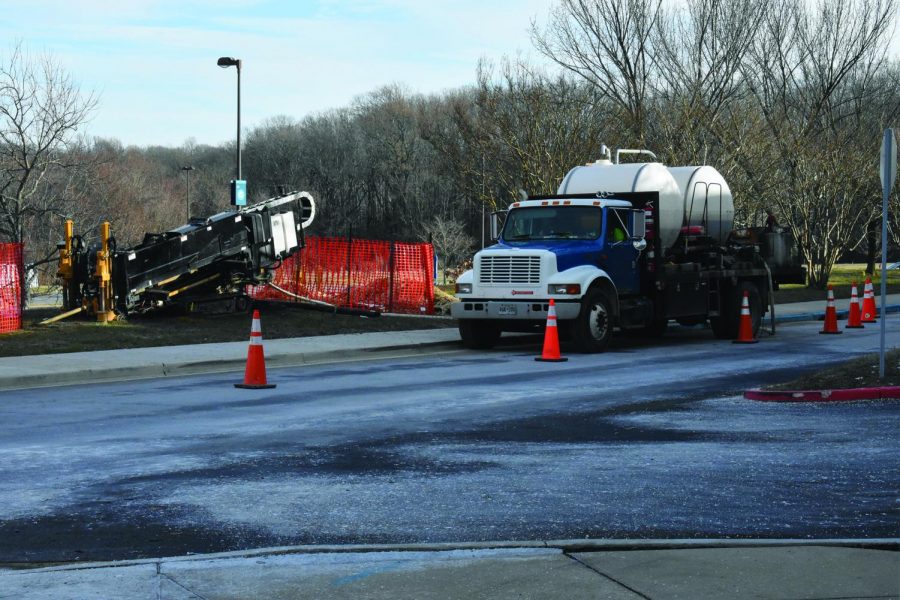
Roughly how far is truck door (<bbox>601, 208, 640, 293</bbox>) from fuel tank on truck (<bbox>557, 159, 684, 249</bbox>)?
786 millimetres

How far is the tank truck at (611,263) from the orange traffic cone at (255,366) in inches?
241

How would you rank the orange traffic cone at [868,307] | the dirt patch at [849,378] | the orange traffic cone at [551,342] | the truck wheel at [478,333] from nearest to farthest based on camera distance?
1. the dirt patch at [849,378]
2. the orange traffic cone at [551,342]
3. the truck wheel at [478,333]
4. the orange traffic cone at [868,307]

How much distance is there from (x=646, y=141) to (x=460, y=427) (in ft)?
104

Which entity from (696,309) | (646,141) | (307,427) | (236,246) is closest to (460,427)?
(307,427)

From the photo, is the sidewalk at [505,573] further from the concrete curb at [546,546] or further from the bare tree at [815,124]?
the bare tree at [815,124]

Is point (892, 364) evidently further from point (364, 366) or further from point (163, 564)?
point (163, 564)

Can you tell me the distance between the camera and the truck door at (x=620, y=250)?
845 inches

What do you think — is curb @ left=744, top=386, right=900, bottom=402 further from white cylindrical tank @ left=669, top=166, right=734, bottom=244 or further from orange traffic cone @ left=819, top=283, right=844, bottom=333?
orange traffic cone @ left=819, top=283, right=844, bottom=333

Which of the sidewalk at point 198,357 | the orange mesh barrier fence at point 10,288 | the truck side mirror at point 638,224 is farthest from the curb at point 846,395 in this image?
the orange mesh barrier fence at point 10,288

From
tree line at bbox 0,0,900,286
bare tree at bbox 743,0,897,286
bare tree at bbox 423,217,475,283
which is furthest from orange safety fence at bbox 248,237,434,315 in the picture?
bare tree at bbox 423,217,475,283

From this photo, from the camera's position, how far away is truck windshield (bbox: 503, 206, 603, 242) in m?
21.5

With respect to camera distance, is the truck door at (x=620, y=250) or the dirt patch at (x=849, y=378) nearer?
the dirt patch at (x=849, y=378)

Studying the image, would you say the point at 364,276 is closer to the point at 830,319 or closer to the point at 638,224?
the point at 638,224

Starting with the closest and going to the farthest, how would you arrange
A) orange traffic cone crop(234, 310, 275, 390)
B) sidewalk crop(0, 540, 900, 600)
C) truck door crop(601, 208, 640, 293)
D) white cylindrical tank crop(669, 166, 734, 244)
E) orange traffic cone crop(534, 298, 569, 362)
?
sidewalk crop(0, 540, 900, 600) → orange traffic cone crop(234, 310, 275, 390) → orange traffic cone crop(534, 298, 569, 362) → truck door crop(601, 208, 640, 293) → white cylindrical tank crop(669, 166, 734, 244)
